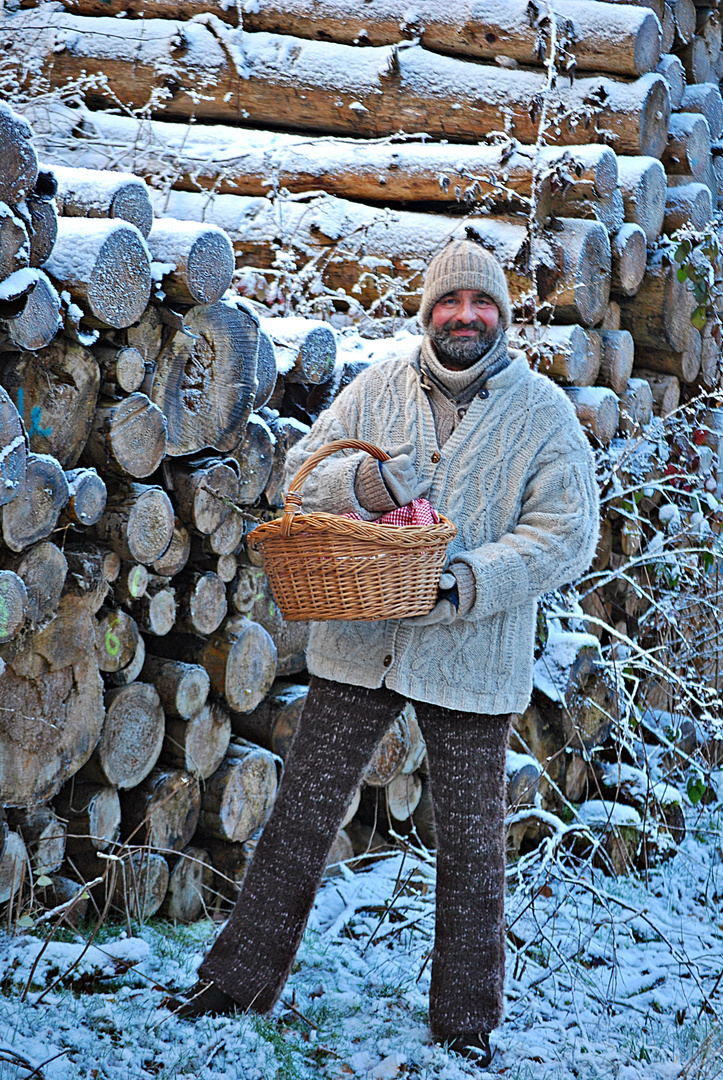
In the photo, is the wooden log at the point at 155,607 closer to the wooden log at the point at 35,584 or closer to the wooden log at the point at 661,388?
the wooden log at the point at 35,584

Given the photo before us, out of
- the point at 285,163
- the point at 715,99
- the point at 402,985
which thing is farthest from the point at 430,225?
the point at 402,985

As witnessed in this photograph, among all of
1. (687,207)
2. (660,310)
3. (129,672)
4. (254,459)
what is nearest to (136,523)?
(129,672)

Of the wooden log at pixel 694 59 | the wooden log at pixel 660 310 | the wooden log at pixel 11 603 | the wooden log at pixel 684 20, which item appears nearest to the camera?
the wooden log at pixel 11 603

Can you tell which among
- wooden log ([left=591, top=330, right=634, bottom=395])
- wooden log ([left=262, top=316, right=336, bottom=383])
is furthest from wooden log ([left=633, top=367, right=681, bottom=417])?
wooden log ([left=262, top=316, right=336, bottom=383])

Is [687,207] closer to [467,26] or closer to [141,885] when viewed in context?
[467,26]

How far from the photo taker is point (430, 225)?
4578mm

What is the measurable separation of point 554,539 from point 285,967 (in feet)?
4.16

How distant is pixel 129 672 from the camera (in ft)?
9.52

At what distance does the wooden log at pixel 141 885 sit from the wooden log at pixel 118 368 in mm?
1290

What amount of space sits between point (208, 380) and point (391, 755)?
1.56m

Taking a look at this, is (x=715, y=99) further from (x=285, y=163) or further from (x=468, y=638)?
(x=468, y=638)

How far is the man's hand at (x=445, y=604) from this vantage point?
2404mm

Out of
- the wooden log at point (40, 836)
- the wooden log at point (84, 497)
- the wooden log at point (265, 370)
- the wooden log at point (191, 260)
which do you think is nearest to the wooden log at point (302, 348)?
the wooden log at point (265, 370)

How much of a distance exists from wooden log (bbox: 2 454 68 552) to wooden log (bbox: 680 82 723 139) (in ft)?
15.5
